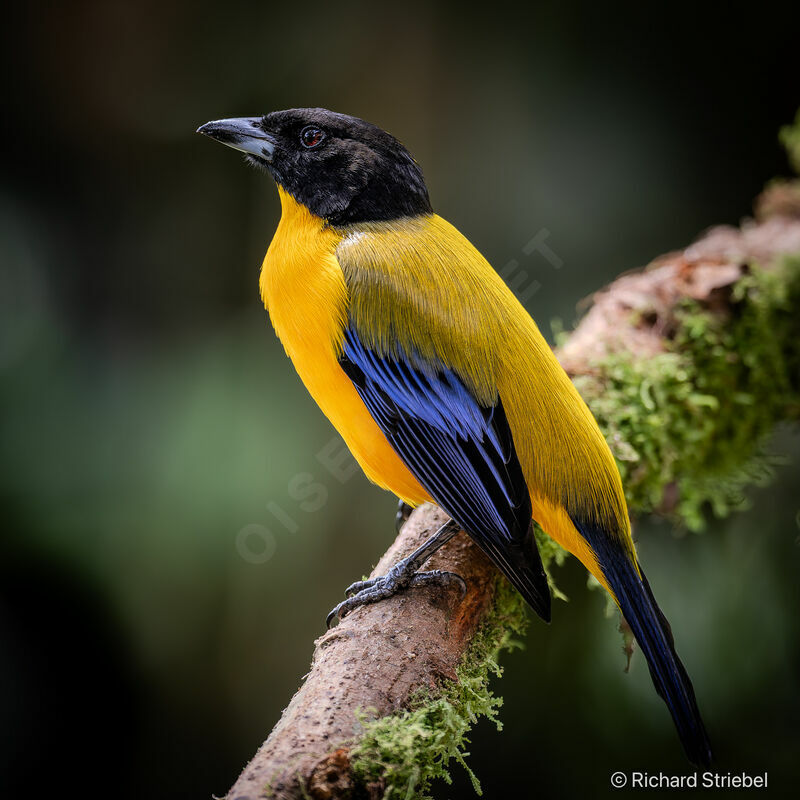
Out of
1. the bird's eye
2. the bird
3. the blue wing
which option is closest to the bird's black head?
the bird's eye

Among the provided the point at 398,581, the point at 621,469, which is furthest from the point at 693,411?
the point at 398,581

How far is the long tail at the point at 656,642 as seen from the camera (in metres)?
1.73

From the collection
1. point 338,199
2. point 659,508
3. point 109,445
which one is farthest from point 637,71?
point 109,445

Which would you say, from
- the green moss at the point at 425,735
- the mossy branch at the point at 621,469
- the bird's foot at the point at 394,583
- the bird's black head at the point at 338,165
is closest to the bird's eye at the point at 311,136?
the bird's black head at the point at 338,165

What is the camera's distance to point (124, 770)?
3.76 meters

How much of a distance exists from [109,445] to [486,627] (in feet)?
8.65

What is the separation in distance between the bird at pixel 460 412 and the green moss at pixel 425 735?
0.72 feet

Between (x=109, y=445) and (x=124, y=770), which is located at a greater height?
(x=109, y=445)

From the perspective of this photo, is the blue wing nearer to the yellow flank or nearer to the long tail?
the yellow flank

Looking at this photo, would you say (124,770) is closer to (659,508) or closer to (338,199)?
(659,508)

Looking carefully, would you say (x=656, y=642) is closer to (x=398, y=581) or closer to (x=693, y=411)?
(x=398, y=581)

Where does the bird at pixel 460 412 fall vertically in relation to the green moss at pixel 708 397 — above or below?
above

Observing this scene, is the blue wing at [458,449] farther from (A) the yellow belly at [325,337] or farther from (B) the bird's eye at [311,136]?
(B) the bird's eye at [311,136]

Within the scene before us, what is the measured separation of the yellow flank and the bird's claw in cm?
22
